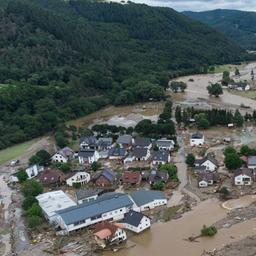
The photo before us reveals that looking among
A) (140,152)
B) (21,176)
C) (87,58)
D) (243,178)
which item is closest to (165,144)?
(140,152)

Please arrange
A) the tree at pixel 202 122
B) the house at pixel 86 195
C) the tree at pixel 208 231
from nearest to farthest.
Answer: the tree at pixel 208 231
the house at pixel 86 195
the tree at pixel 202 122

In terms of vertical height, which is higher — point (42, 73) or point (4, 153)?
point (42, 73)

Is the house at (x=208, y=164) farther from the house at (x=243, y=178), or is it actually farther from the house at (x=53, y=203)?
the house at (x=53, y=203)

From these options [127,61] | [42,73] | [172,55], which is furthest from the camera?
[172,55]

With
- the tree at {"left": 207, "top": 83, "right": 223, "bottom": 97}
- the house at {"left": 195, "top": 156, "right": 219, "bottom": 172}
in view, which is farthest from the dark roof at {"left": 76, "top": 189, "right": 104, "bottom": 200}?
the tree at {"left": 207, "top": 83, "right": 223, "bottom": 97}

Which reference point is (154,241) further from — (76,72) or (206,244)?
(76,72)

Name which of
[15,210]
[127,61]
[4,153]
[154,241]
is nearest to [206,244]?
[154,241]

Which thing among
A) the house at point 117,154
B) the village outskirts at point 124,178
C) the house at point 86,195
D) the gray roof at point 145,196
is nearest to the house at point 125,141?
the village outskirts at point 124,178
